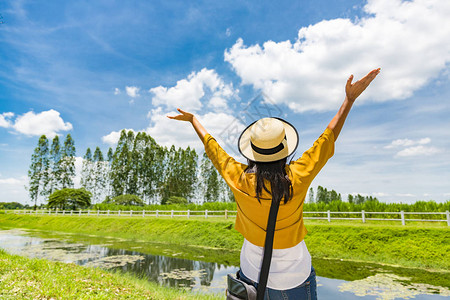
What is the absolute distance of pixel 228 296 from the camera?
4.59ft

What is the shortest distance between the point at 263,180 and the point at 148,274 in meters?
8.65

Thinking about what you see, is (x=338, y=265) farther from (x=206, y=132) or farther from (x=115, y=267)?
(x=206, y=132)

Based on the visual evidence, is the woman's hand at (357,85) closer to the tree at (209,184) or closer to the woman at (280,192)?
the woman at (280,192)

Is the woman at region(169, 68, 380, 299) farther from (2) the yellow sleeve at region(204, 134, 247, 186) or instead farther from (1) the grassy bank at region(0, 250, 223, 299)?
(1) the grassy bank at region(0, 250, 223, 299)

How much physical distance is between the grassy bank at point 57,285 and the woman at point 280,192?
408 centimetres

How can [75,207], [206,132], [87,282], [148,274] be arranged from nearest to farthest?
[206,132]
[87,282]
[148,274]
[75,207]

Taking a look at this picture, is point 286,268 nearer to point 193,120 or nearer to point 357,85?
point 357,85

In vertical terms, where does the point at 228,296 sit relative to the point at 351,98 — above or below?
below

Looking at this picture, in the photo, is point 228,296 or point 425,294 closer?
point 228,296

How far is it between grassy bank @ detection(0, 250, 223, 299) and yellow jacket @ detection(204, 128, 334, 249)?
4126mm

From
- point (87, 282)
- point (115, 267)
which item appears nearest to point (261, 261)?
point (87, 282)

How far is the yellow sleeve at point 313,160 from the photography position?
1276 mm

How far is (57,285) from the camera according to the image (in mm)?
4719

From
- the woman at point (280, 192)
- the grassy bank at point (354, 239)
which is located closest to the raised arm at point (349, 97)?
the woman at point (280, 192)
